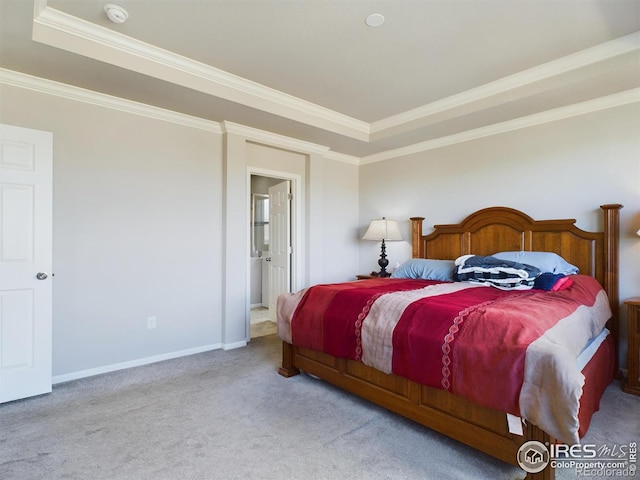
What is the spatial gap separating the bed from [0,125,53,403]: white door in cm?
180

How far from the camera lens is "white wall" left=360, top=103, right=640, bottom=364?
292 cm

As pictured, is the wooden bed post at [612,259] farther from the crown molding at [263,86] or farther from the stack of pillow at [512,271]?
the crown molding at [263,86]

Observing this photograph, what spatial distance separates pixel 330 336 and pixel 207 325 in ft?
5.74

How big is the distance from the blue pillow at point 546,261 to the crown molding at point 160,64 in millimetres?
2431

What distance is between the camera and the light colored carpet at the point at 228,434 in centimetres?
175

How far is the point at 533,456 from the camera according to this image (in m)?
1.59

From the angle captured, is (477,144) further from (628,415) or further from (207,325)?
(207,325)

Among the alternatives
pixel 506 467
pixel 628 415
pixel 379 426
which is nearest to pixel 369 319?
pixel 379 426

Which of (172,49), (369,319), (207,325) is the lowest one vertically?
(207,325)

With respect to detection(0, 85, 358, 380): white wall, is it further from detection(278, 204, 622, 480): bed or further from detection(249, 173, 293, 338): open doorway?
detection(278, 204, 622, 480): bed

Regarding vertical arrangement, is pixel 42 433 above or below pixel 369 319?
below

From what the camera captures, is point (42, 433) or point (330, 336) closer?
point (42, 433)

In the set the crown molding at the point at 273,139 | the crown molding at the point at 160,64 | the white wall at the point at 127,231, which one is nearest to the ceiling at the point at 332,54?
the crown molding at the point at 160,64

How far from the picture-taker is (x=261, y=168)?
4.21 meters
